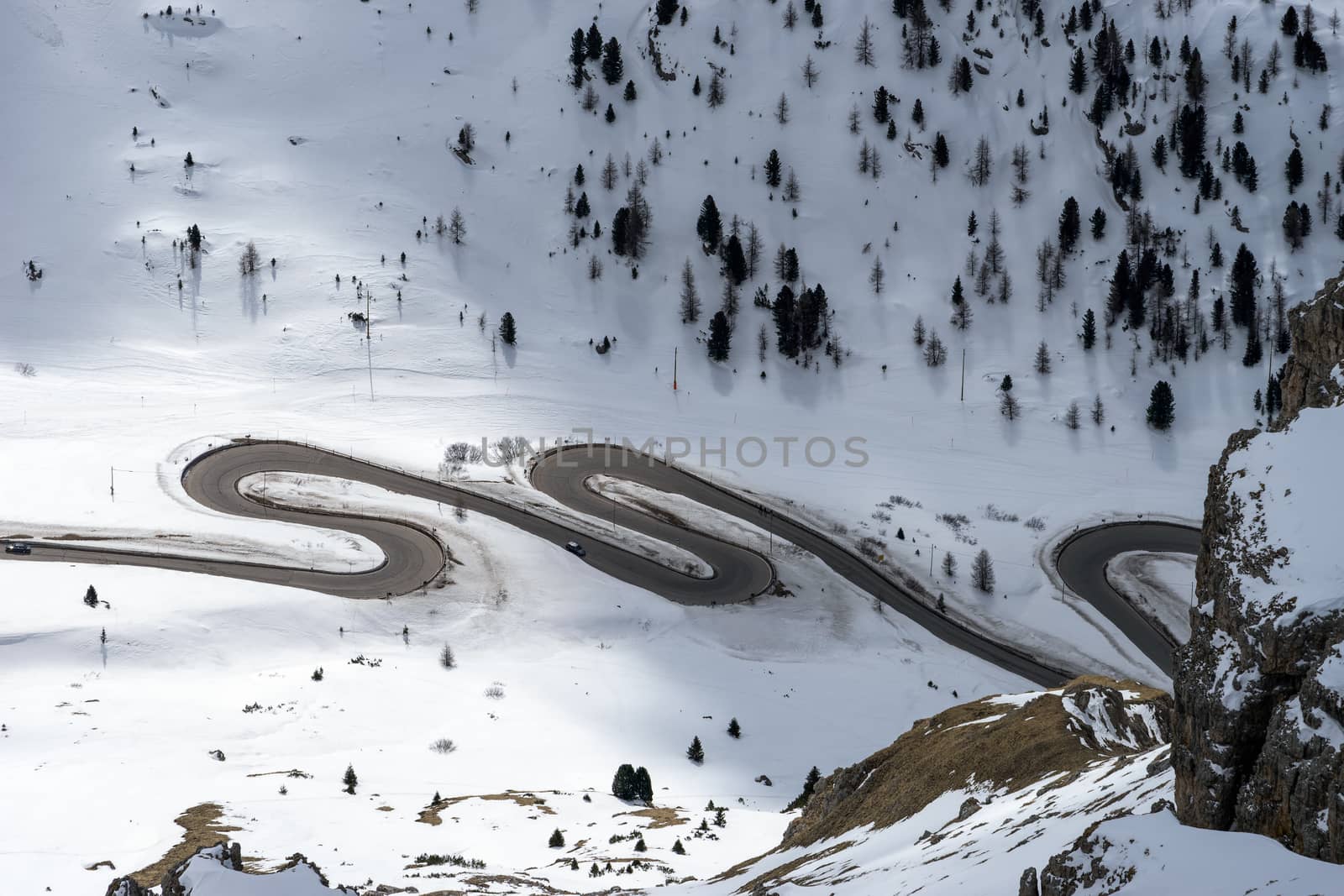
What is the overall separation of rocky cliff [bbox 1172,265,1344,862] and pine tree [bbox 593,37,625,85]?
403 ft

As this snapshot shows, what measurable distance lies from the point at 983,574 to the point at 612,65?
79.0 meters

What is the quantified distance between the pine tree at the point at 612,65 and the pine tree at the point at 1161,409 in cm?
6945

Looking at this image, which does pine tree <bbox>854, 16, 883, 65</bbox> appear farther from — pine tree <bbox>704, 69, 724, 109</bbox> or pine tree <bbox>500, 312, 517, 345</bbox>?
pine tree <bbox>500, 312, 517, 345</bbox>

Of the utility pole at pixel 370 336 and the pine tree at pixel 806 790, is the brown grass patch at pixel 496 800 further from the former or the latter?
the utility pole at pixel 370 336

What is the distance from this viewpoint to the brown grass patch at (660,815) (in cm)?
5109

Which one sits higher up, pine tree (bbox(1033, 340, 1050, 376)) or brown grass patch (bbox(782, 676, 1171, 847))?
pine tree (bbox(1033, 340, 1050, 376))

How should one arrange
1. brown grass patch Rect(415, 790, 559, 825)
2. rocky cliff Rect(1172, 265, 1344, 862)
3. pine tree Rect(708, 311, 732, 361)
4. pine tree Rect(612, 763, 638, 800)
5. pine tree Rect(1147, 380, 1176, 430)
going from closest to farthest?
rocky cliff Rect(1172, 265, 1344, 862) → brown grass patch Rect(415, 790, 559, 825) → pine tree Rect(612, 763, 638, 800) → pine tree Rect(1147, 380, 1176, 430) → pine tree Rect(708, 311, 732, 361)

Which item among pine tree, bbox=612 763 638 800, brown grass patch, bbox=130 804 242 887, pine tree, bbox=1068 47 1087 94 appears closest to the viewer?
brown grass patch, bbox=130 804 242 887

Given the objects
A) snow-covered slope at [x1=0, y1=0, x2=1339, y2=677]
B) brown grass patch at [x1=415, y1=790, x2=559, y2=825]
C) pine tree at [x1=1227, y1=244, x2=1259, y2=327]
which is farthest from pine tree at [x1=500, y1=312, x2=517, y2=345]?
pine tree at [x1=1227, y1=244, x2=1259, y2=327]

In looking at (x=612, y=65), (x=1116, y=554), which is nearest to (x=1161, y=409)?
(x=1116, y=554)

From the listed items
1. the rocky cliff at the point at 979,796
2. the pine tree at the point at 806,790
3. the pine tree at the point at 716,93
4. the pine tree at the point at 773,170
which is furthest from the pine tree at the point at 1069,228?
the rocky cliff at the point at 979,796

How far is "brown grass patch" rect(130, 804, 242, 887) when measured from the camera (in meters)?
38.6

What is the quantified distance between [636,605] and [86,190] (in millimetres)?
80014

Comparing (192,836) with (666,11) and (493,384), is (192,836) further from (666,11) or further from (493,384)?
(666,11)
